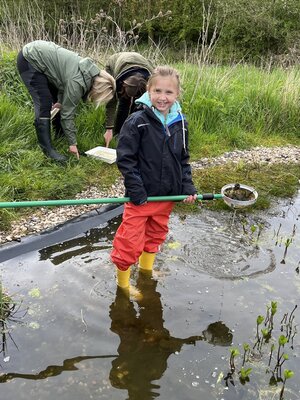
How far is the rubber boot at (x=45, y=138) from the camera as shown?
15.2 ft

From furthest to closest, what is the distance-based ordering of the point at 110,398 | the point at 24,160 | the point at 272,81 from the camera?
the point at 272,81
the point at 24,160
the point at 110,398

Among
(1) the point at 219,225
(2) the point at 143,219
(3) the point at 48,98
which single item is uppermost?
(3) the point at 48,98

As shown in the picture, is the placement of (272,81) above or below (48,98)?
below

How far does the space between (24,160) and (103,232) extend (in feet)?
4.52

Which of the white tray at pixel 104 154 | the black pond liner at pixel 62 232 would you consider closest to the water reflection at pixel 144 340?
the black pond liner at pixel 62 232

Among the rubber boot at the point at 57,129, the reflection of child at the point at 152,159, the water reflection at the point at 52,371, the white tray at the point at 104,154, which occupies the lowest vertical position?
the water reflection at the point at 52,371

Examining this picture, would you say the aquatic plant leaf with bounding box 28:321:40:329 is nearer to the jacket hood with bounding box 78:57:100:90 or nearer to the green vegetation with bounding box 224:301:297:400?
the green vegetation with bounding box 224:301:297:400

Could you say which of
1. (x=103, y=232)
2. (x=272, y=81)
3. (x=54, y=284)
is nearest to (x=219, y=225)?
(x=103, y=232)

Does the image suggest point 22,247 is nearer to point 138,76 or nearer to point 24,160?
point 24,160

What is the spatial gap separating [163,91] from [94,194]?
2129 mm

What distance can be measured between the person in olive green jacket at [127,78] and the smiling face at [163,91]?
6.02ft

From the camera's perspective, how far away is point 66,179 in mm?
4602

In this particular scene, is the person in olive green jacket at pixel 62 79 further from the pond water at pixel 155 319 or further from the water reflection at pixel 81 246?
the pond water at pixel 155 319

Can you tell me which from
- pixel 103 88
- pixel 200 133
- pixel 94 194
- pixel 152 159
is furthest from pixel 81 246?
pixel 200 133
